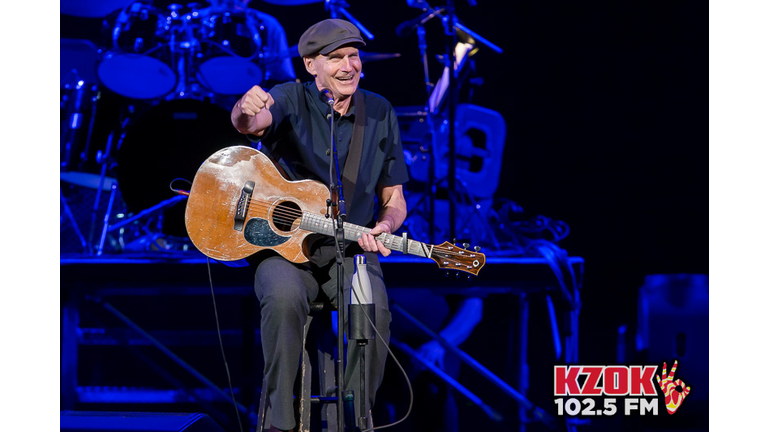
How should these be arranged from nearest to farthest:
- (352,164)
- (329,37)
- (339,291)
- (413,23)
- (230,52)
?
1. (339,291)
2. (329,37)
3. (352,164)
4. (230,52)
5. (413,23)

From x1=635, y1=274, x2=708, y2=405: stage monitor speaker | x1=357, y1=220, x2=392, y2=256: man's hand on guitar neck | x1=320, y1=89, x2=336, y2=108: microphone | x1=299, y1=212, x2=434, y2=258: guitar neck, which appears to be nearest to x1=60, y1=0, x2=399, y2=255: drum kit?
x1=299, y1=212, x2=434, y2=258: guitar neck

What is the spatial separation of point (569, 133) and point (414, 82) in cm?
91

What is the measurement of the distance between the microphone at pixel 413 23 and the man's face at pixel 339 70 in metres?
0.91

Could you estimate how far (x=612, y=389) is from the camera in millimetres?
4012

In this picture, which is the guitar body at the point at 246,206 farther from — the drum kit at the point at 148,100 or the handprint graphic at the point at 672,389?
the handprint graphic at the point at 672,389

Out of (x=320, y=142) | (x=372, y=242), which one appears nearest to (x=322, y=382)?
(x=372, y=242)

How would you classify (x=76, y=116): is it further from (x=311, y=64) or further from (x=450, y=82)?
(x=450, y=82)

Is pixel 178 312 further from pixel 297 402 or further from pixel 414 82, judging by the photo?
pixel 414 82

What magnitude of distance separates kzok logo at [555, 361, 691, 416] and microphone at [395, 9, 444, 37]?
2.03 m

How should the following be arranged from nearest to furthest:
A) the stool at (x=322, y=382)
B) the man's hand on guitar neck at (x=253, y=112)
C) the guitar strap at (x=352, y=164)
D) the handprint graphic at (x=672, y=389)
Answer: the man's hand on guitar neck at (x=253, y=112)
the stool at (x=322, y=382)
the guitar strap at (x=352, y=164)
the handprint graphic at (x=672, y=389)

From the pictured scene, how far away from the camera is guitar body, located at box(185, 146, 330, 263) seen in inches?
119

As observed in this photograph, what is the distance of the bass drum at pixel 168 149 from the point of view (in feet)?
13.1

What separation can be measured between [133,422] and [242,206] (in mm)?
1083

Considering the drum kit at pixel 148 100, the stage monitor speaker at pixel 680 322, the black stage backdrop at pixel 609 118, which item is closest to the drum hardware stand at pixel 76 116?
the drum kit at pixel 148 100
